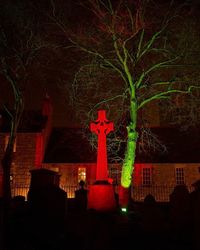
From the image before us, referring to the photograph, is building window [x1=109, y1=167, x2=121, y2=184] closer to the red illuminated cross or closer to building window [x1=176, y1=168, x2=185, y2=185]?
building window [x1=176, y1=168, x2=185, y2=185]

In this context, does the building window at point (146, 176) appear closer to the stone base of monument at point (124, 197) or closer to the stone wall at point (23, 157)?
the stone wall at point (23, 157)

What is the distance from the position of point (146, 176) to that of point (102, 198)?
650 inches

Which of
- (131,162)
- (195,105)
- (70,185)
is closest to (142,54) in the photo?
(195,105)

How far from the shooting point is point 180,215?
41.3ft

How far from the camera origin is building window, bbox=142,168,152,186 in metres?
29.0

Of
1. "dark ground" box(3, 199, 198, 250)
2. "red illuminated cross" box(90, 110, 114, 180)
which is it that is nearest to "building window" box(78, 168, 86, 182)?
"red illuminated cross" box(90, 110, 114, 180)

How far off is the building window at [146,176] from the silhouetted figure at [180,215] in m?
15.7

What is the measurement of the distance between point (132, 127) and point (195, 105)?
12.4 feet

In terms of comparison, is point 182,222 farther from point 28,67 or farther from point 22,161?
point 22,161

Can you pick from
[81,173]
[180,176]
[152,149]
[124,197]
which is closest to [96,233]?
[124,197]

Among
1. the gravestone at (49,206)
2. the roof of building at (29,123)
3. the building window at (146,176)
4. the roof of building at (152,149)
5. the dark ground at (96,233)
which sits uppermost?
the roof of building at (29,123)

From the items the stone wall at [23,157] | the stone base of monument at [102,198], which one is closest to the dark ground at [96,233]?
the stone base of monument at [102,198]

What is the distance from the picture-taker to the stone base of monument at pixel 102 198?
43.4 ft

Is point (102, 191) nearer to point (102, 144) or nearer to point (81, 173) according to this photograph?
point (102, 144)
